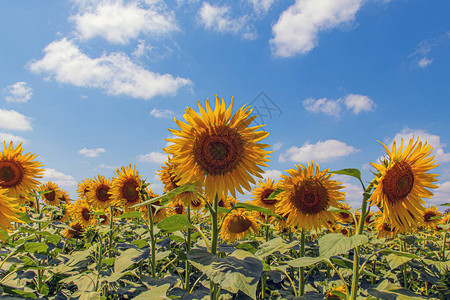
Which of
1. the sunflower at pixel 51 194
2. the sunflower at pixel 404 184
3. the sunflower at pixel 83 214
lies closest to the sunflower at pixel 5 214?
the sunflower at pixel 404 184

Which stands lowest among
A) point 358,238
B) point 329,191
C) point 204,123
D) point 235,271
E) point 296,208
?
point 235,271

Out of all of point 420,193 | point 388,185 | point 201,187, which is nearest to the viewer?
point 201,187

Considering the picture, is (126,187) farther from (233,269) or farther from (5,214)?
(233,269)

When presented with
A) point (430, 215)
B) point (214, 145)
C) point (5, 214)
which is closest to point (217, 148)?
point (214, 145)

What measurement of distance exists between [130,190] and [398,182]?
400 centimetres

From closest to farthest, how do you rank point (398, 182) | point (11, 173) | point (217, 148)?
point (217, 148)
point (398, 182)
point (11, 173)

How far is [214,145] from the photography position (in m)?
2.69

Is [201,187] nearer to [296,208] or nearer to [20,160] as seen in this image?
[296,208]

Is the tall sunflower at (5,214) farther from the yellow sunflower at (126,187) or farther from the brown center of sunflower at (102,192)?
the brown center of sunflower at (102,192)

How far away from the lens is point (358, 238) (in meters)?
2.18

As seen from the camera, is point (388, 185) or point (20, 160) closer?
point (388, 185)

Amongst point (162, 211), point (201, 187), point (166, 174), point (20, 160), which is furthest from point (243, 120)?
point (20, 160)

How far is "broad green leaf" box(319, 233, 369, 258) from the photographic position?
2.06m

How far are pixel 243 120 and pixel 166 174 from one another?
60.3 inches
